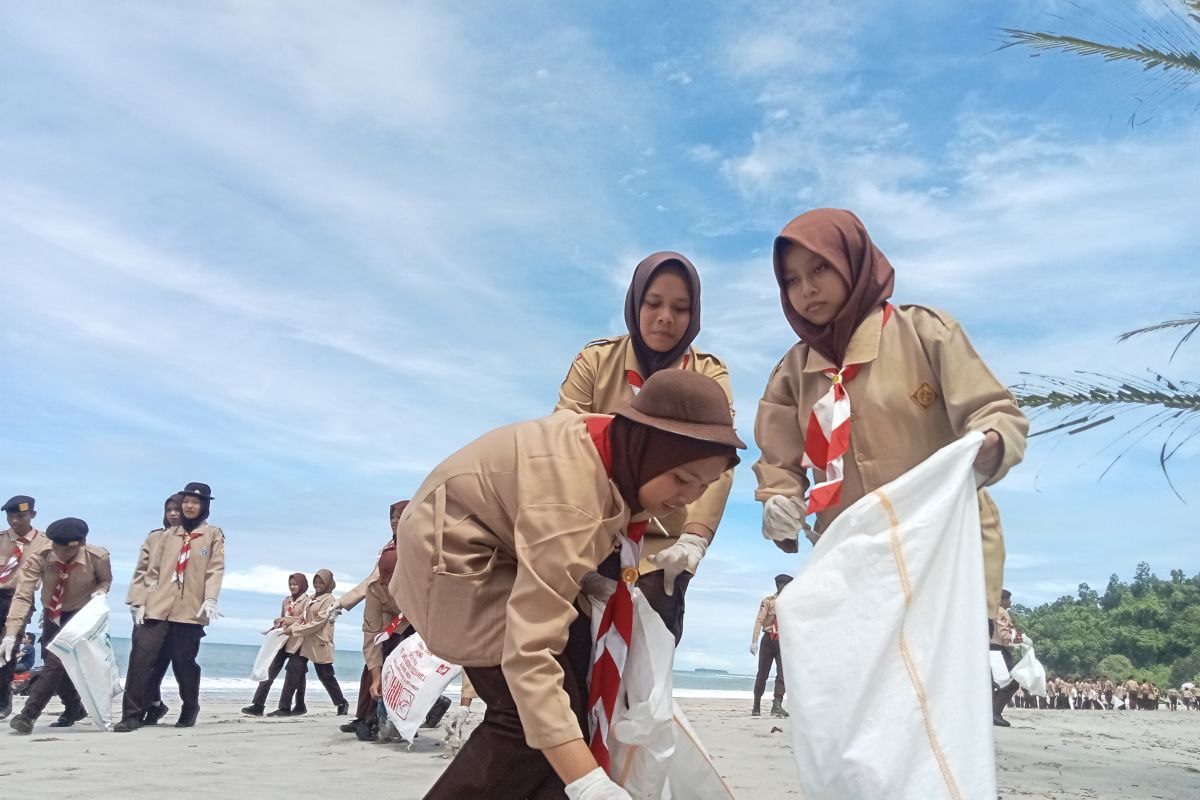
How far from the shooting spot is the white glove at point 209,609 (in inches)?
357

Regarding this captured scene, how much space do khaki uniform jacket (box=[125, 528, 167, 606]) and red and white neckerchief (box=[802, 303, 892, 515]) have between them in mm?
8011

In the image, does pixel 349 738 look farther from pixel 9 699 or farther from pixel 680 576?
pixel 680 576

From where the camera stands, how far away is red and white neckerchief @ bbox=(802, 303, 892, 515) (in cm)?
301

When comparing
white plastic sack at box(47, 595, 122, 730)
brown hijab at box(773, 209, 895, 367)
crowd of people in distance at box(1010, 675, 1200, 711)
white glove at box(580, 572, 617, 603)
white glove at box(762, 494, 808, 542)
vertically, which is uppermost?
brown hijab at box(773, 209, 895, 367)

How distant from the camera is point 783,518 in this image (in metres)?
3.07

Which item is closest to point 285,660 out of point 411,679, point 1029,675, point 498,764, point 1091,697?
point 411,679

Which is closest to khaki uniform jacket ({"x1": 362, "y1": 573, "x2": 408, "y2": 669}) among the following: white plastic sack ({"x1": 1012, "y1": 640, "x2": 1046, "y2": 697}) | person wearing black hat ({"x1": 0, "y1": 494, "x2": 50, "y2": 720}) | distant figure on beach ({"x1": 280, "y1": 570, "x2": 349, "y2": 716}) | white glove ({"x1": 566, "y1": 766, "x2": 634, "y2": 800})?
distant figure on beach ({"x1": 280, "y1": 570, "x2": 349, "y2": 716})

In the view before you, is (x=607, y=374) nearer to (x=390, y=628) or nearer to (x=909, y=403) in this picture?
(x=909, y=403)

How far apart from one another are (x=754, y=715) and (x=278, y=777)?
9.10 metres

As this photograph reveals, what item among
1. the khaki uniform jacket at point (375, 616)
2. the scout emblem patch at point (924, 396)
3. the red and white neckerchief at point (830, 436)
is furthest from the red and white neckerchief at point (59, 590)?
the scout emblem patch at point (924, 396)

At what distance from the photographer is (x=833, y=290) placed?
315cm

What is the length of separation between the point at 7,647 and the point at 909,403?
31.3 ft

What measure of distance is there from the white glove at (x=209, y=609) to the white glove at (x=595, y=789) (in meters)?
7.78

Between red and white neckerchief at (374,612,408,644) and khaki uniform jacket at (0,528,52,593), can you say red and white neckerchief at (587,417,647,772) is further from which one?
khaki uniform jacket at (0,528,52,593)
